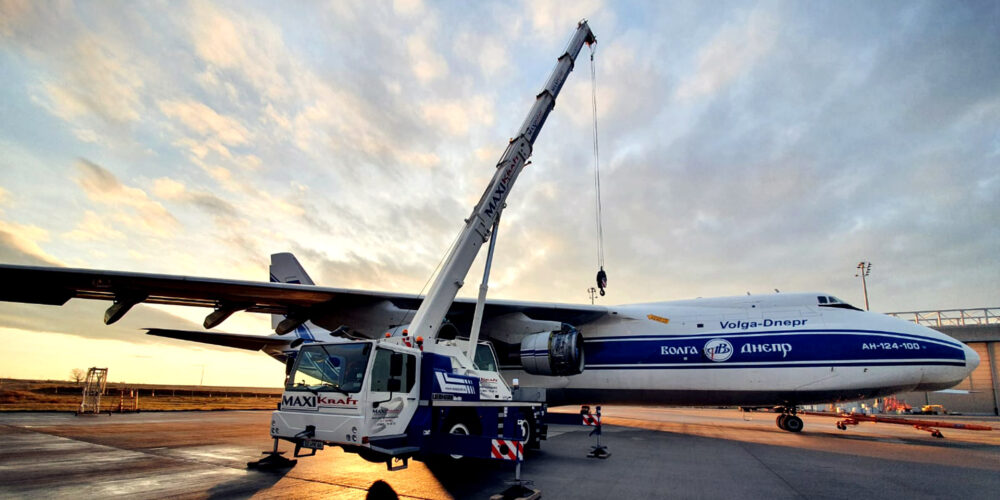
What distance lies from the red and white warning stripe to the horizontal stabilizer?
9.07 metres

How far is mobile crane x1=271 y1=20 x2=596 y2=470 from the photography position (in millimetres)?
5715

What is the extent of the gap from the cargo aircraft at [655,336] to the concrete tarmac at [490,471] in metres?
1.74

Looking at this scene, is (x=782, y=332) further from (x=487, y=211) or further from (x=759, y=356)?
(x=487, y=211)

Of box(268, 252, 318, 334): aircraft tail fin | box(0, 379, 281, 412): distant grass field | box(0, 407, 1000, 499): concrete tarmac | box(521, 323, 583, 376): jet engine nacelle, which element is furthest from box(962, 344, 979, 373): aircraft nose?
box(0, 379, 281, 412): distant grass field

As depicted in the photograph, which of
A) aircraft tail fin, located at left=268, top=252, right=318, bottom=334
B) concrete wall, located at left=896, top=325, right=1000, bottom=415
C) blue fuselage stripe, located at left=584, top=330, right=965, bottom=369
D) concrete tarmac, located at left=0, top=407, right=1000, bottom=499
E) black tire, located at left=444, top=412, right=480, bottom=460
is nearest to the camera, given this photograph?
concrete tarmac, located at left=0, top=407, right=1000, bottom=499

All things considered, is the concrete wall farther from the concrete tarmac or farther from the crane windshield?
the crane windshield

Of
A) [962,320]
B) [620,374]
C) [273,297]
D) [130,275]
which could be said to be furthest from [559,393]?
[962,320]

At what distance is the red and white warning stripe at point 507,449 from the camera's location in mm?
5629

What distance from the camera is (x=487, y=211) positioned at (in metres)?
→ 9.59

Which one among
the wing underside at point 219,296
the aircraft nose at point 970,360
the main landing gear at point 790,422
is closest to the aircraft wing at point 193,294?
the wing underside at point 219,296

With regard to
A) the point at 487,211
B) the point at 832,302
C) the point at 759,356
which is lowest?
the point at 759,356

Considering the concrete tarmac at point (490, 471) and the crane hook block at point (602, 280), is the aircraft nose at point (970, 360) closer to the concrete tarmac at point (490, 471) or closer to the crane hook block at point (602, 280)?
the concrete tarmac at point (490, 471)

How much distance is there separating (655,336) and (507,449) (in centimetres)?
899

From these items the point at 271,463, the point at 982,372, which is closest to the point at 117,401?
the point at 271,463
